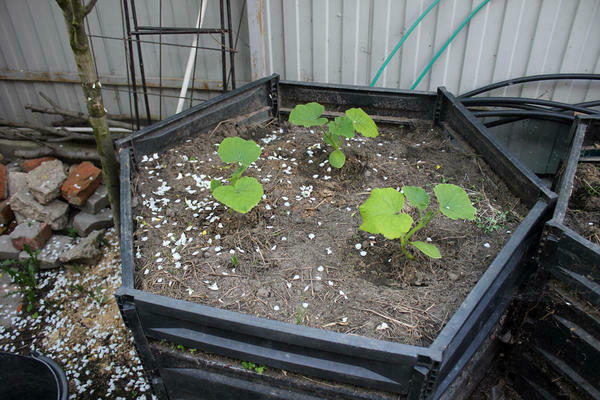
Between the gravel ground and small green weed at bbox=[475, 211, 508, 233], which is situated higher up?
small green weed at bbox=[475, 211, 508, 233]

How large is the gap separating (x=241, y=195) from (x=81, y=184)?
1.81m

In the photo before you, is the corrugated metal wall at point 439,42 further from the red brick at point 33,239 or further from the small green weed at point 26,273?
the small green weed at point 26,273

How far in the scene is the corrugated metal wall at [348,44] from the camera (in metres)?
2.44

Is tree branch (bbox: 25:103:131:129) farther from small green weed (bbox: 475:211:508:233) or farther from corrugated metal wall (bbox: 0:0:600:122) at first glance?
small green weed (bbox: 475:211:508:233)

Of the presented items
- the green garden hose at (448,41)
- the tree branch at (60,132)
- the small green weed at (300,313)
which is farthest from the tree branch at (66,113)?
the small green weed at (300,313)

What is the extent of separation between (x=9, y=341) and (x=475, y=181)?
8.40 ft

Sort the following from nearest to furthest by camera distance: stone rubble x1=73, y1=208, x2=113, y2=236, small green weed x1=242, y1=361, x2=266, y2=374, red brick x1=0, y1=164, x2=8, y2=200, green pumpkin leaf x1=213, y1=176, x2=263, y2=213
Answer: small green weed x1=242, y1=361, x2=266, y2=374 → green pumpkin leaf x1=213, y1=176, x2=263, y2=213 → stone rubble x1=73, y1=208, x2=113, y2=236 → red brick x1=0, y1=164, x2=8, y2=200

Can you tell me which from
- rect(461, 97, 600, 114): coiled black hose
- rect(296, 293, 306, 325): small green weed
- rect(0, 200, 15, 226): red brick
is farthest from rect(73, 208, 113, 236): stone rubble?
rect(461, 97, 600, 114): coiled black hose

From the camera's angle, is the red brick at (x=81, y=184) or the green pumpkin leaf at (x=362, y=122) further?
the red brick at (x=81, y=184)

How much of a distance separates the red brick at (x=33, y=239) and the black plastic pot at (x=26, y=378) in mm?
1215

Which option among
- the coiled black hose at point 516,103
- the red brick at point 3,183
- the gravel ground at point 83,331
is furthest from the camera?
the red brick at point 3,183

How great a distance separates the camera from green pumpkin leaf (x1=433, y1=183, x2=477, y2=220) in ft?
4.63

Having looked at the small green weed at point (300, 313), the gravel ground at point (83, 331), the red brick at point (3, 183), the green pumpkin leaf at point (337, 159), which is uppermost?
the green pumpkin leaf at point (337, 159)

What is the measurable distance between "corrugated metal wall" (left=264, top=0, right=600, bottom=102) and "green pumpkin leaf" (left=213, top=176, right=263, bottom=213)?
154cm
